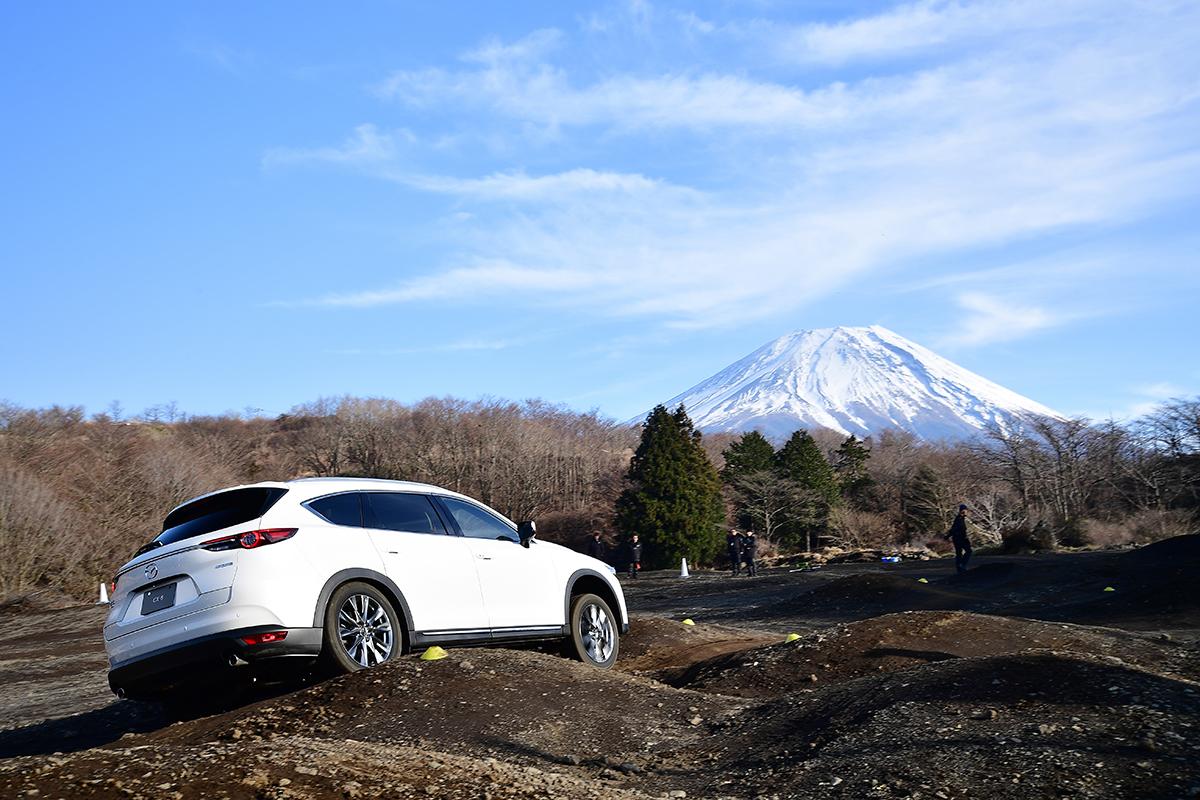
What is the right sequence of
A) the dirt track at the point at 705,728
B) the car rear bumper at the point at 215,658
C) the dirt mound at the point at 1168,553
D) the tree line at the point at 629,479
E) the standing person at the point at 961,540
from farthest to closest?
the tree line at the point at 629,479 → the standing person at the point at 961,540 → the dirt mound at the point at 1168,553 → the car rear bumper at the point at 215,658 → the dirt track at the point at 705,728

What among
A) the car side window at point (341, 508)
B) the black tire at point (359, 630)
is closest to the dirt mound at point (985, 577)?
the black tire at point (359, 630)

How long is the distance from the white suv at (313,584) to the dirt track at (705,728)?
0.41m

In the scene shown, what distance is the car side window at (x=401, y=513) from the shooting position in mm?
8500

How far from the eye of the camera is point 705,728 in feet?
24.2

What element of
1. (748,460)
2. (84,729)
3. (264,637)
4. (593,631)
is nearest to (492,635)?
(593,631)

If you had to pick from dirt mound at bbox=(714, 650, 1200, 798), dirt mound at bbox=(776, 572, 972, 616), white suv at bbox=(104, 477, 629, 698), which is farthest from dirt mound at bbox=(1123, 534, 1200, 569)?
white suv at bbox=(104, 477, 629, 698)

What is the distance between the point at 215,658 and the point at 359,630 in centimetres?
109

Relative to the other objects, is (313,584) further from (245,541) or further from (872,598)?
(872,598)

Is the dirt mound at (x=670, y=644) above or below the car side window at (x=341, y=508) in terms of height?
below

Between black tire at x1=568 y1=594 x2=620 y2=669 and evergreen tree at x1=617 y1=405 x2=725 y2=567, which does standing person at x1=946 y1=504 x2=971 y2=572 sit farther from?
evergreen tree at x1=617 y1=405 x2=725 y2=567

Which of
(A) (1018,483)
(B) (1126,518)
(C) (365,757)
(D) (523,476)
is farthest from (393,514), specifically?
(D) (523,476)

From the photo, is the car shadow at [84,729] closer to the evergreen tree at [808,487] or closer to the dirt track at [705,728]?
the dirt track at [705,728]

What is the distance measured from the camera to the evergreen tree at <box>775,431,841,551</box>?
59188mm

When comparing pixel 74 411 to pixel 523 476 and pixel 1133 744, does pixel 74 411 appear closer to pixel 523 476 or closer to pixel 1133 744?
pixel 523 476
